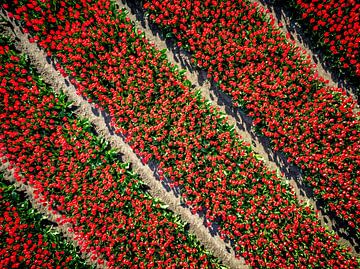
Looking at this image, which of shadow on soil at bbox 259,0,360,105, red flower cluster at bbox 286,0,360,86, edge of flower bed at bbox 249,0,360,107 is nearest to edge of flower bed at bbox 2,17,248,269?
edge of flower bed at bbox 249,0,360,107

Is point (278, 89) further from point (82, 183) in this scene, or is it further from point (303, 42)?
point (82, 183)

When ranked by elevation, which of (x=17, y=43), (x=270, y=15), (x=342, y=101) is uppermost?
(x=270, y=15)

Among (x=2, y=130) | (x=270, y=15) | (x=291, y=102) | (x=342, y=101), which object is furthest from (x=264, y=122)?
(x=2, y=130)

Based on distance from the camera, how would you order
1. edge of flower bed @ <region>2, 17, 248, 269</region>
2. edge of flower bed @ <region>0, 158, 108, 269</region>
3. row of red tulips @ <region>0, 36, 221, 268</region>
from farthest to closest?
edge of flower bed @ <region>2, 17, 248, 269</region> → edge of flower bed @ <region>0, 158, 108, 269</region> → row of red tulips @ <region>0, 36, 221, 268</region>

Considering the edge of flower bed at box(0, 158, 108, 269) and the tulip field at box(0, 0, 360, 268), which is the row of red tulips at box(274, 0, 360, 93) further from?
the edge of flower bed at box(0, 158, 108, 269)

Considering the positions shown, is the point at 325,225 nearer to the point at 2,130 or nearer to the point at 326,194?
the point at 326,194

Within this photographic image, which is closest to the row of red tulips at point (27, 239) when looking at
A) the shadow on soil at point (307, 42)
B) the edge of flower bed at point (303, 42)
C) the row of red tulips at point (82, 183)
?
the row of red tulips at point (82, 183)

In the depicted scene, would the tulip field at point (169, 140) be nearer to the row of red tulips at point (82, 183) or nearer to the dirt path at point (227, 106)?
the row of red tulips at point (82, 183)

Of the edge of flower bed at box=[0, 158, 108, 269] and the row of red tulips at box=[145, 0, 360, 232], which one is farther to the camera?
the edge of flower bed at box=[0, 158, 108, 269]
